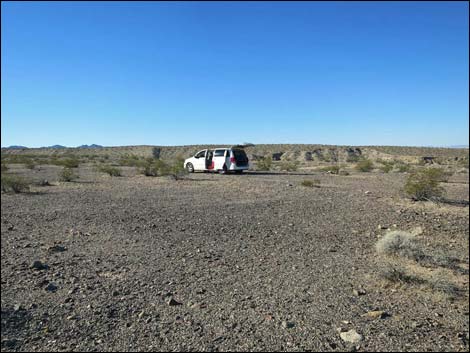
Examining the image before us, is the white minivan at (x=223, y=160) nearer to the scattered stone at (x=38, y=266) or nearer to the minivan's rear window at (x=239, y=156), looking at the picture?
the minivan's rear window at (x=239, y=156)

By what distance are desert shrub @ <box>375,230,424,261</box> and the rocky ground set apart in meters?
0.32

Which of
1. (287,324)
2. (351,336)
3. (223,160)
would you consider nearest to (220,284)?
(287,324)

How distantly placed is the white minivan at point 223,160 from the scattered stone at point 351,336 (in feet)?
81.7

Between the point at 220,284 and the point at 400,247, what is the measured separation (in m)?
4.01

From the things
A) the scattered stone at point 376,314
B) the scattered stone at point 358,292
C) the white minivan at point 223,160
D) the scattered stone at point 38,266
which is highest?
the white minivan at point 223,160

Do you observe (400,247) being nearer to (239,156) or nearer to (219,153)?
(239,156)

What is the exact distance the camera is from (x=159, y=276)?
262 inches

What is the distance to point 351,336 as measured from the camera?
15.4 feet

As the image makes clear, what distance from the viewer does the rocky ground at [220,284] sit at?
468 centimetres

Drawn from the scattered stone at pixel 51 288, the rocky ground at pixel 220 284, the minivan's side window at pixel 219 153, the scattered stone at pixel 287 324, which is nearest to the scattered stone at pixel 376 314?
the rocky ground at pixel 220 284

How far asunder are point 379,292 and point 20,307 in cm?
500

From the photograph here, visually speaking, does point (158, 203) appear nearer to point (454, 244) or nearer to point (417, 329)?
point (454, 244)

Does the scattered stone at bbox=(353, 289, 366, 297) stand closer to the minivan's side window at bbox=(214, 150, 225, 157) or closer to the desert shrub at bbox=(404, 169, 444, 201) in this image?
the desert shrub at bbox=(404, 169, 444, 201)

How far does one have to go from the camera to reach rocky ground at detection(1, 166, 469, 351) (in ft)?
15.4
